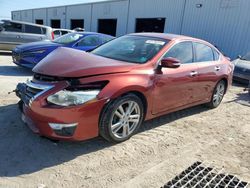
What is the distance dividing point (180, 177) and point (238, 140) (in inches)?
71.9

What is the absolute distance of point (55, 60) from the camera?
13.2ft

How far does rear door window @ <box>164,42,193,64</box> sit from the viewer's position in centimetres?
469

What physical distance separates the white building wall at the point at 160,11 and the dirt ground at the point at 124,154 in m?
14.7

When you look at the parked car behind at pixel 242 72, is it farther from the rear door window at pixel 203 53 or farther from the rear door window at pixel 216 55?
the rear door window at pixel 203 53

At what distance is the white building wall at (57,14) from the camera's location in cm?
3419

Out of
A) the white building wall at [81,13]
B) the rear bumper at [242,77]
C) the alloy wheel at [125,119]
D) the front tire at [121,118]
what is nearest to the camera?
the front tire at [121,118]

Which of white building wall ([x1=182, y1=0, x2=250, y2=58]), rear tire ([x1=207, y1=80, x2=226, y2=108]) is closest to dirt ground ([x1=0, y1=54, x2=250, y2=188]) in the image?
rear tire ([x1=207, y1=80, x2=226, y2=108])

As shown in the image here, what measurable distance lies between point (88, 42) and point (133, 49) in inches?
189

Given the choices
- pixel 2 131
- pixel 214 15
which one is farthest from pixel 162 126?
pixel 214 15

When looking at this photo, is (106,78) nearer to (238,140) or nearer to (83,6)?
(238,140)

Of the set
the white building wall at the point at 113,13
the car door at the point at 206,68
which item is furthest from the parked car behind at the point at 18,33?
the white building wall at the point at 113,13

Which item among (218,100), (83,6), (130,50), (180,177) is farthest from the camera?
(83,6)

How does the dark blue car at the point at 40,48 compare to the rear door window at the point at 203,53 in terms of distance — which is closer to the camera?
the rear door window at the point at 203,53

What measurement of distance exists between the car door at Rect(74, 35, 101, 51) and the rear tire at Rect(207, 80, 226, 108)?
436cm
